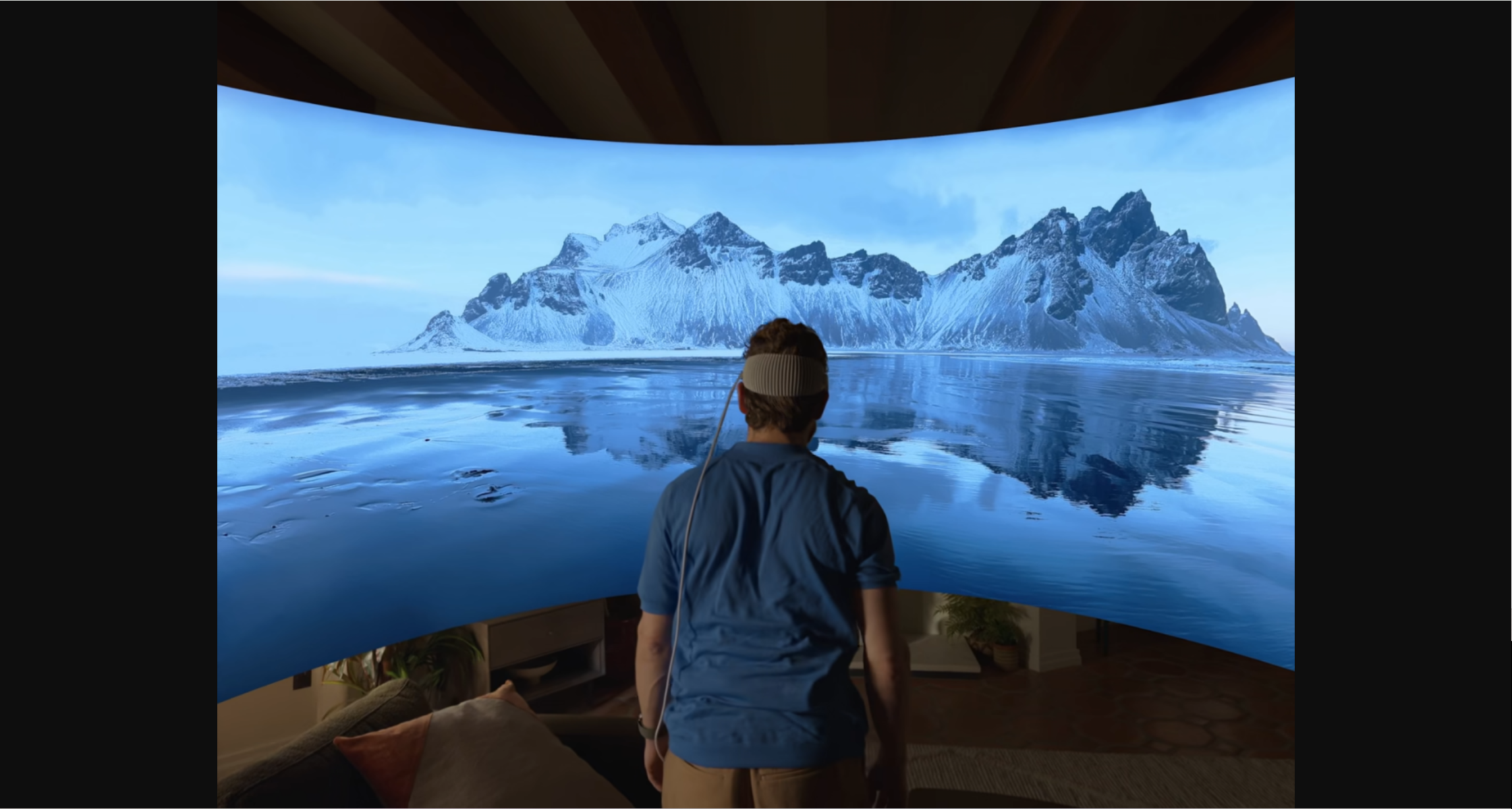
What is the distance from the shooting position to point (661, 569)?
891 millimetres

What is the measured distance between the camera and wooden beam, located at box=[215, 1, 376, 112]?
2.01 m

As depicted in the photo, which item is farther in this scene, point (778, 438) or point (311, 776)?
point (311, 776)

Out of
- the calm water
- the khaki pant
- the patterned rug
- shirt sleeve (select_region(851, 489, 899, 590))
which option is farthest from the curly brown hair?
the calm water

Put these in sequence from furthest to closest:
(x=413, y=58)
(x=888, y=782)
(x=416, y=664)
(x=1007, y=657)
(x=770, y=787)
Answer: (x=1007, y=657), (x=416, y=664), (x=413, y=58), (x=888, y=782), (x=770, y=787)

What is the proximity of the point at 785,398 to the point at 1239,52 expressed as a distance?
2.25 meters

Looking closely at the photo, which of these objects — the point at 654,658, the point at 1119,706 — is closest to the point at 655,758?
the point at 654,658

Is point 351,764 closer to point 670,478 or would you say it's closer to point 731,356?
point 670,478

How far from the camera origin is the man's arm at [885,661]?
0.86 metres

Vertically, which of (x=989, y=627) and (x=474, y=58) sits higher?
(x=474, y=58)

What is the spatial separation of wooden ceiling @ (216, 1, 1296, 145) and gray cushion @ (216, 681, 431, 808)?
1723 mm

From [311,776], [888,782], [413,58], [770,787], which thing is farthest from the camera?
[413,58]

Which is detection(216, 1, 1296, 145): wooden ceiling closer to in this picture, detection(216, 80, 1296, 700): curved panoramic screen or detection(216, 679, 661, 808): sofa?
detection(216, 80, 1296, 700): curved panoramic screen

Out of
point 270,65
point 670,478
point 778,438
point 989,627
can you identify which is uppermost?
point 270,65

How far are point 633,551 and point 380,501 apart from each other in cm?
102
